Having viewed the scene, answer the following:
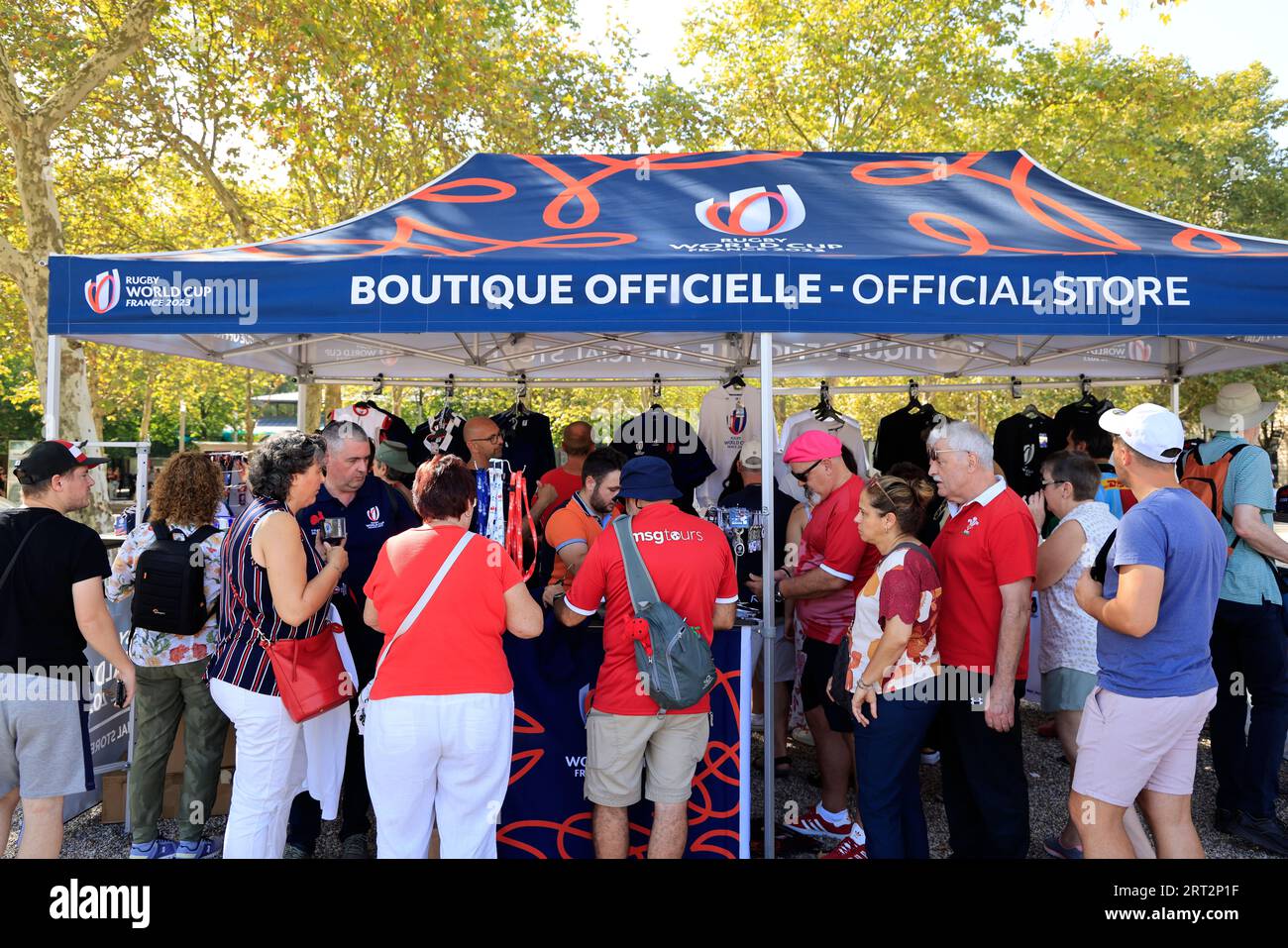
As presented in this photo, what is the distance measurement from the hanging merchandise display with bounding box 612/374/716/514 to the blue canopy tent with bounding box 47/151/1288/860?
699 millimetres

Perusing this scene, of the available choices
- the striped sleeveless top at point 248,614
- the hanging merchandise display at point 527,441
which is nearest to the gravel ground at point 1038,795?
the striped sleeveless top at point 248,614

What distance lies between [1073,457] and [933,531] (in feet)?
4.89

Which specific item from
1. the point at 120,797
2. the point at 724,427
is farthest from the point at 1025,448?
the point at 120,797

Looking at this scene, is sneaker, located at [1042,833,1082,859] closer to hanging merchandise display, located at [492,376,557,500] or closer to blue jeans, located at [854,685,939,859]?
blue jeans, located at [854,685,939,859]

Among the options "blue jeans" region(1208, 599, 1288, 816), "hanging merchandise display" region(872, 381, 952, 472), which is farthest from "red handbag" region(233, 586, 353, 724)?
"hanging merchandise display" region(872, 381, 952, 472)

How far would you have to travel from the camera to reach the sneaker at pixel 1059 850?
3.57 metres

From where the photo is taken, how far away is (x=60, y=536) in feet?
9.18

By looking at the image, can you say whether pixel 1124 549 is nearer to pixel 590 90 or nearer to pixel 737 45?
pixel 590 90

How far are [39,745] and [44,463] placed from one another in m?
0.86

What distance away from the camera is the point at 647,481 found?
2873 millimetres

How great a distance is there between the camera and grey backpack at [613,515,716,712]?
2773mm

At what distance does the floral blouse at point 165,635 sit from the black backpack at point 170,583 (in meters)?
0.03
